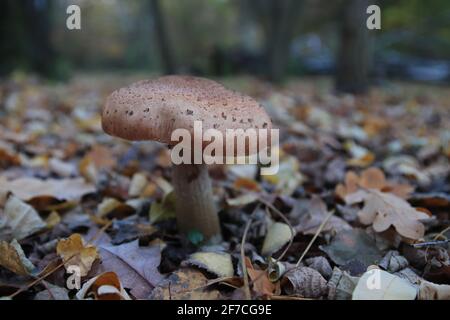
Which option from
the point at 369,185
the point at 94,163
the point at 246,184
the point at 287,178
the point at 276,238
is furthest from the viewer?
the point at 94,163

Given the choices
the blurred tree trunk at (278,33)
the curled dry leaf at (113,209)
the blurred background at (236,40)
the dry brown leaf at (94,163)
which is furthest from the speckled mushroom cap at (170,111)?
the blurred tree trunk at (278,33)

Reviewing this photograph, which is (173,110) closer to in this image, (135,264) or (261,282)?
(135,264)

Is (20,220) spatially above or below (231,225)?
above

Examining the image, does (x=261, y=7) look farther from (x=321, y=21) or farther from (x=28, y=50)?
(x=321, y=21)

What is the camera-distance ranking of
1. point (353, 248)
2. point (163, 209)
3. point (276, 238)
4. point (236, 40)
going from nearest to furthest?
point (353, 248) < point (276, 238) < point (163, 209) < point (236, 40)

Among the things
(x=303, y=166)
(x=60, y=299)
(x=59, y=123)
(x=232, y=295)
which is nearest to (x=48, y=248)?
(x=60, y=299)

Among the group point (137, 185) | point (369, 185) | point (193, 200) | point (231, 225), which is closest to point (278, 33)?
point (369, 185)

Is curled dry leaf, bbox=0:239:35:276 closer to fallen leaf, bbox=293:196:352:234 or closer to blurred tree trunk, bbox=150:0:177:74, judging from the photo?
fallen leaf, bbox=293:196:352:234
